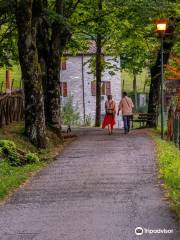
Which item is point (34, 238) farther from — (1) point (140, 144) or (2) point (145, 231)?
(1) point (140, 144)

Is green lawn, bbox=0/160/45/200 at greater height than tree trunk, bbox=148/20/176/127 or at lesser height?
lesser

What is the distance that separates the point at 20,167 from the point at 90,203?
581 centimetres

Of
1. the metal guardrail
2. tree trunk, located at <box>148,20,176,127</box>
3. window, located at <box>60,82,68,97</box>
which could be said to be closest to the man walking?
the metal guardrail

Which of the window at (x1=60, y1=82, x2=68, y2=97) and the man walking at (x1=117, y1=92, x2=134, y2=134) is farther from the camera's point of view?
the window at (x1=60, y1=82, x2=68, y2=97)

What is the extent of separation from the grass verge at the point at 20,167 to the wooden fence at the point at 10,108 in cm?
34

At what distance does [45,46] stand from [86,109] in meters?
42.3

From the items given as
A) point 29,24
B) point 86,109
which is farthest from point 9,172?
point 86,109

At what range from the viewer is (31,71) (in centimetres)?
2028

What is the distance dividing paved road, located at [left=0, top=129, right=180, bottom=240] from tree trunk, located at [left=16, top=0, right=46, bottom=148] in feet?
8.54

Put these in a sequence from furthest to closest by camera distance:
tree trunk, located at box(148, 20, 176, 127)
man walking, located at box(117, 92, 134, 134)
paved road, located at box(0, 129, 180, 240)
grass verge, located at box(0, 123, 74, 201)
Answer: tree trunk, located at box(148, 20, 176, 127) < man walking, located at box(117, 92, 134, 134) < grass verge, located at box(0, 123, 74, 201) < paved road, located at box(0, 129, 180, 240)

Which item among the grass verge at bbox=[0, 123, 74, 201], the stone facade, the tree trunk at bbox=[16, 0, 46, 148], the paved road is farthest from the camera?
the stone facade

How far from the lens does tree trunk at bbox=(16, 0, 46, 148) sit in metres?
19.7

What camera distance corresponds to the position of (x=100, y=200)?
11609mm
